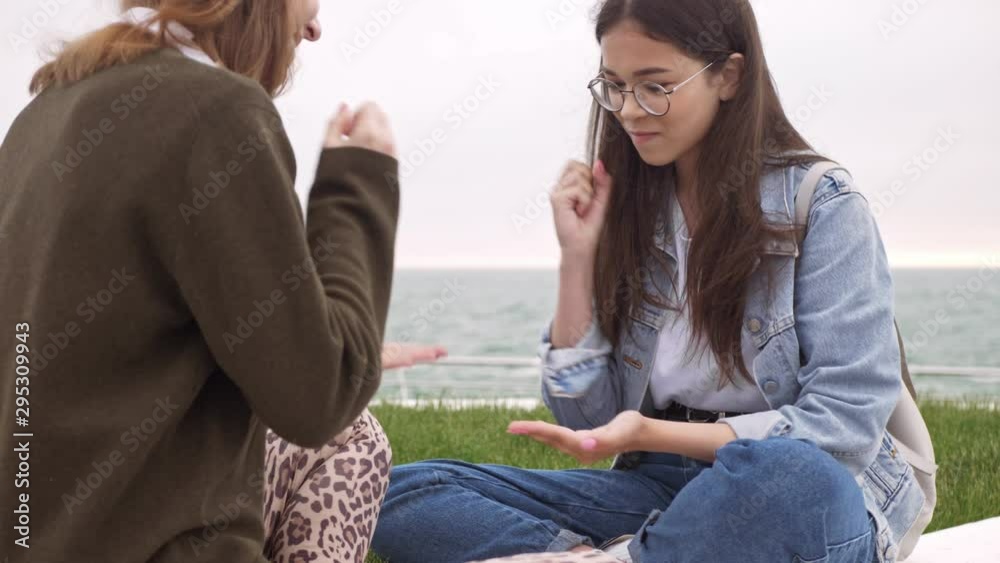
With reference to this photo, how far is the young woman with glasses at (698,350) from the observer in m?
2.51

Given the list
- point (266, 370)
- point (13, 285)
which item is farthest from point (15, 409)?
point (266, 370)

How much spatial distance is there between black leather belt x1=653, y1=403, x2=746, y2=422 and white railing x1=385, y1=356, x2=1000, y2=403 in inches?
169

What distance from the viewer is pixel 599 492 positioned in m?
3.08

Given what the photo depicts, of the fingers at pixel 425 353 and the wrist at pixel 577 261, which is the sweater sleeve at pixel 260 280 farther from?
the wrist at pixel 577 261

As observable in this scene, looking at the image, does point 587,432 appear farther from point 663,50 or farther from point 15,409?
point 15,409

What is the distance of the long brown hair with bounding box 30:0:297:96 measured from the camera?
66.9 inches

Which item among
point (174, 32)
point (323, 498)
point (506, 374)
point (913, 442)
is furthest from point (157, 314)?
point (506, 374)

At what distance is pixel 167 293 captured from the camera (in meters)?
1.64

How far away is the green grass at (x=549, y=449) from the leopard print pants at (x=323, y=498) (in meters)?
2.38

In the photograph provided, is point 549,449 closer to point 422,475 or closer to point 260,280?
point 422,475

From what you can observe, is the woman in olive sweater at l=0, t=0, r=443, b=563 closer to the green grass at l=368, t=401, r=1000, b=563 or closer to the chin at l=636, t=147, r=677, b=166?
the chin at l=636, t=147, r=677, b=166

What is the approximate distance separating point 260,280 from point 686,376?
5.15 ft

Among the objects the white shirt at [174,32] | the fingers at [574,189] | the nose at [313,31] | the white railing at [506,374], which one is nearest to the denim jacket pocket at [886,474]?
the fingers at [574,189]

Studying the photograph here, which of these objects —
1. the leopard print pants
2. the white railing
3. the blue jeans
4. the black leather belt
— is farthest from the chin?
the white railing
